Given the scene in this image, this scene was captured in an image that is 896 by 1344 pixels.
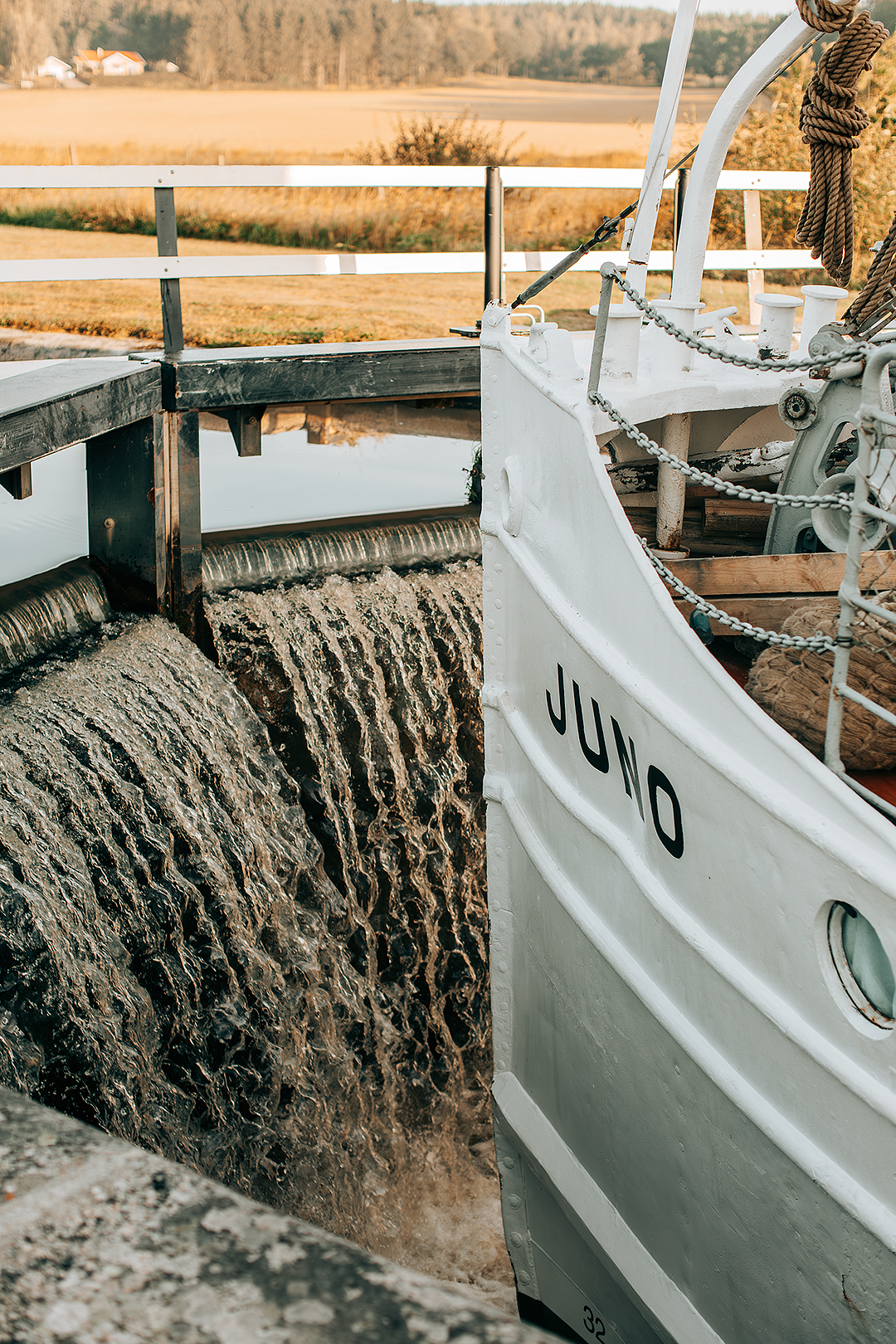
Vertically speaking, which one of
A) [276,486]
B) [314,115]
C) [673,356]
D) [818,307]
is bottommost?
[276,486]

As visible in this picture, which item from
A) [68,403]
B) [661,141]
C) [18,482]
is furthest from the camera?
[18,482]

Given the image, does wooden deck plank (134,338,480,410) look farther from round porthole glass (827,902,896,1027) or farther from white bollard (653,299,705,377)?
round porthole glass (827,902,896,1027)

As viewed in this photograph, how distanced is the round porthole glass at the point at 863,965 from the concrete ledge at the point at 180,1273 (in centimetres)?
76

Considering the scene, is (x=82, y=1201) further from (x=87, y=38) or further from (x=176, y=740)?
(x=87, y=38)

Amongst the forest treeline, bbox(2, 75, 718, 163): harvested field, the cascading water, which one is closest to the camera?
the cascading water

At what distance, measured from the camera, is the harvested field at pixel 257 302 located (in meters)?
15.3

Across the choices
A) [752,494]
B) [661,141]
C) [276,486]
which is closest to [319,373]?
[276,486]

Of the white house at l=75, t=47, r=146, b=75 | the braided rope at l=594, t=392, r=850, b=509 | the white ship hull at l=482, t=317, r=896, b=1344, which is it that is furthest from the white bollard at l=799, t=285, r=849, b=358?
the white house at l=75, t=47, r=146, b=75

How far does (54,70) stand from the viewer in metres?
21.0

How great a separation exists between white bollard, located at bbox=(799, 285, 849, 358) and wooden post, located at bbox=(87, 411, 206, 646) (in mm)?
2883

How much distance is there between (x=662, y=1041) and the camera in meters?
2.38

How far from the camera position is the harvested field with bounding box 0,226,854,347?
1534 cm

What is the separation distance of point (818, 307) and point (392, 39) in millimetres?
22072

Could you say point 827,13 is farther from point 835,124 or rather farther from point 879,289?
point 879,289
